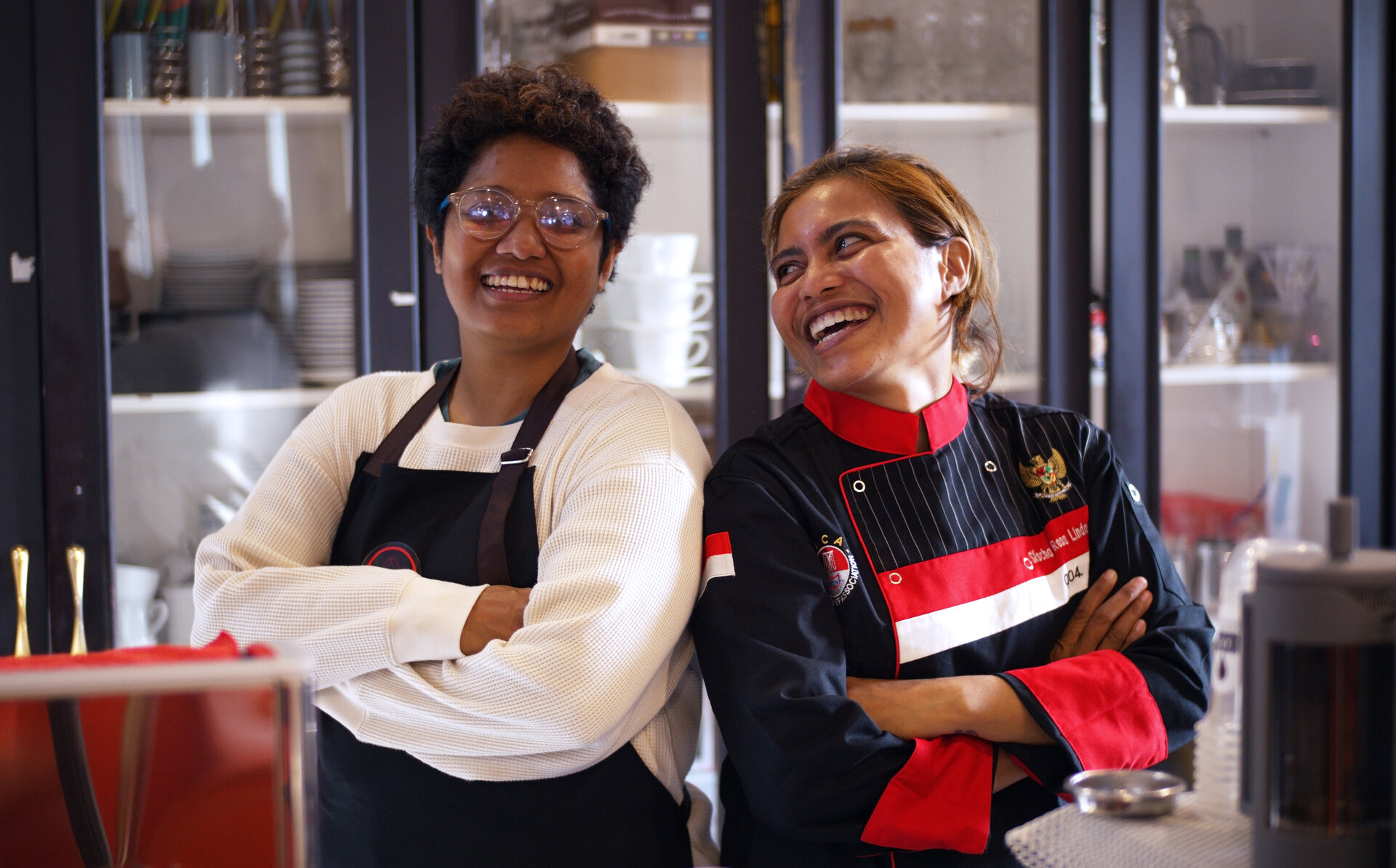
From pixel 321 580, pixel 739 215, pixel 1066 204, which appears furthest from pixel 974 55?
pixel 321 580

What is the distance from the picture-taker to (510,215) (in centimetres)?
135

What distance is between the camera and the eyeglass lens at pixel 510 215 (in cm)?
135

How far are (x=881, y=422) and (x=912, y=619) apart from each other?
0.25 metres

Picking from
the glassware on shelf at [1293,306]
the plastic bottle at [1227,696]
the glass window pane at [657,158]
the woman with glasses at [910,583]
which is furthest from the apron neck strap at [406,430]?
the glassware on shelf at [1293,306]

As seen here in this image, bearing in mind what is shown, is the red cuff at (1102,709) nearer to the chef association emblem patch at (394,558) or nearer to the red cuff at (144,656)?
the chef association emblem patch at (394,558)

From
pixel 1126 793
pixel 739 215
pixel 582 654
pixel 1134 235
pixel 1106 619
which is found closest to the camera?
pixel 1126 793

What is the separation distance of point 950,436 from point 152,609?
137cm

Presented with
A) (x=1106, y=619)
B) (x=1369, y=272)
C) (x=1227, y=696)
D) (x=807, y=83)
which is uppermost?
(x=807, y=83)

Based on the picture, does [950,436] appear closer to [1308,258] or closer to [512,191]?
[512,191]

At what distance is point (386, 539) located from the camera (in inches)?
52.9

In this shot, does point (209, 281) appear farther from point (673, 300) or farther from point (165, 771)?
point (165, 771)

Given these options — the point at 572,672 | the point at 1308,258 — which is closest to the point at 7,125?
the point at 572,672

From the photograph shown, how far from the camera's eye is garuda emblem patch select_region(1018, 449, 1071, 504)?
4.58 ft

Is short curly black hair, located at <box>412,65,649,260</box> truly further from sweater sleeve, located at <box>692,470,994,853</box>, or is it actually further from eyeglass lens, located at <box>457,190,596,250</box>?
sweater sleeve, located at <box>692,470,994,853</box>
